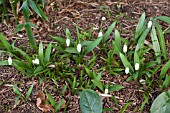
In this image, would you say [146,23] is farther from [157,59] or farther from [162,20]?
[157,59]

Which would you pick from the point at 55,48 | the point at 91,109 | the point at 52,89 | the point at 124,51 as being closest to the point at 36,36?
the point at 55,48

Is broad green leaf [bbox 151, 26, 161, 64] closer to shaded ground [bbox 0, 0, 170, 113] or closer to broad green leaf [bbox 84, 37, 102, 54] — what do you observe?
shaded ground [bbox 0, 0, 170, 113]

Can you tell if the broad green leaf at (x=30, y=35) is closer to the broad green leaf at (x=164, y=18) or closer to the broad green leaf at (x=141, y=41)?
the broad green leaf at (x=141, y=41)

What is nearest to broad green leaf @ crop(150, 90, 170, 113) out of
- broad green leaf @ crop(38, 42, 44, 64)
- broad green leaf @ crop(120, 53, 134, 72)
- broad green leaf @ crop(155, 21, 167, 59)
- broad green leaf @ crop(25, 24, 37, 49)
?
broad green leaf @ crop(120, 53, 134, 72)

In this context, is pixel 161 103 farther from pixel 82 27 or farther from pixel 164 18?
pixel 82 27

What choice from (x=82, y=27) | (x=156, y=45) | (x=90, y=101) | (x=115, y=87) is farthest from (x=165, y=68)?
(x=82, y=27)
